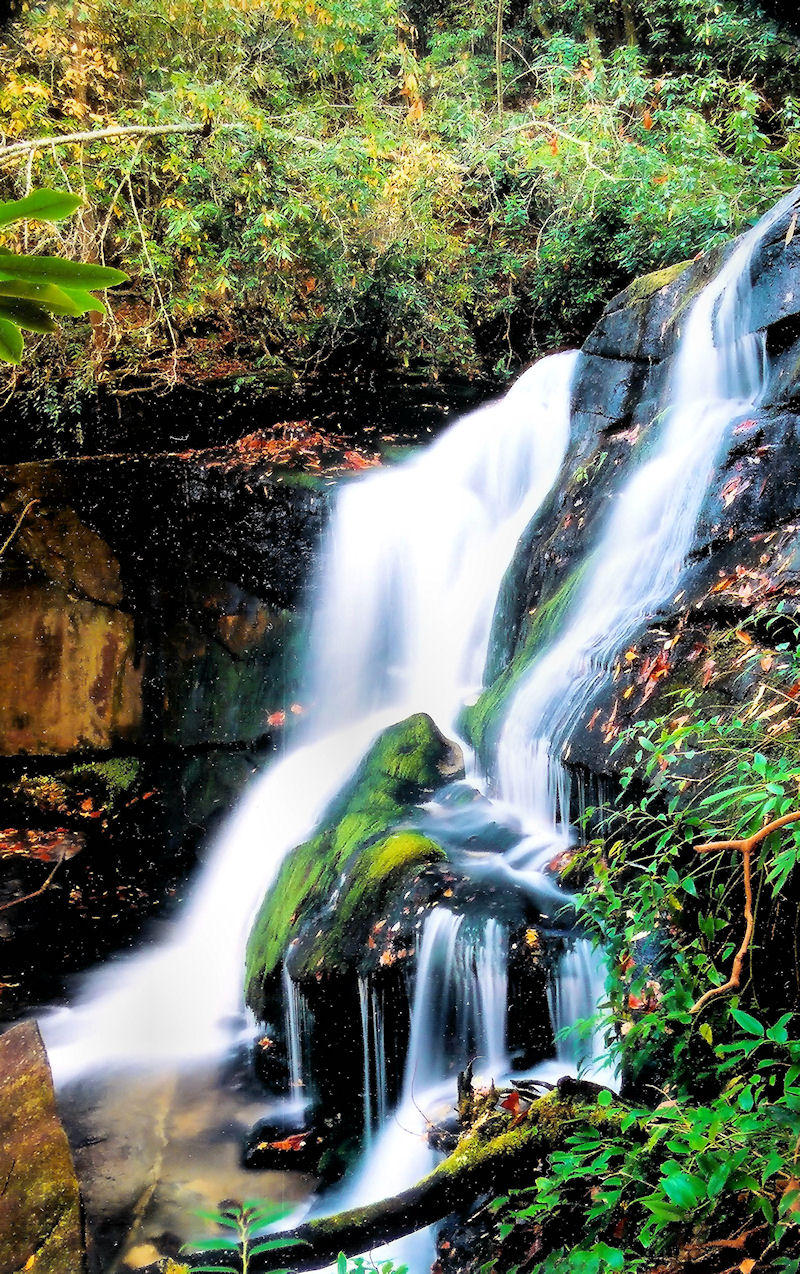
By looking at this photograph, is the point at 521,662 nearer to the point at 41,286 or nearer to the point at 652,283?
the point at 652,283

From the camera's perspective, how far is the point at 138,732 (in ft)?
25.8

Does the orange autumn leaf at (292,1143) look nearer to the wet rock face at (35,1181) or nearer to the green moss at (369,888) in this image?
the green moss at (369,888)

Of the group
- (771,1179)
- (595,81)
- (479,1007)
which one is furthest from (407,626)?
(595,81)

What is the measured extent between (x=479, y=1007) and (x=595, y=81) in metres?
10.9

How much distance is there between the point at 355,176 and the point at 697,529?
18.8 ft

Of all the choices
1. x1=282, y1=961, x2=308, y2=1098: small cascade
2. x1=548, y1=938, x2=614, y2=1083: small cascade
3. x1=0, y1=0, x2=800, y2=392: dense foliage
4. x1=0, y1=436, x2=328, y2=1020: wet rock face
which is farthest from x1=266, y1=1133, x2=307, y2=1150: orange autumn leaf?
x1=0, y1=0, x2=800, y2=392: dense foliage

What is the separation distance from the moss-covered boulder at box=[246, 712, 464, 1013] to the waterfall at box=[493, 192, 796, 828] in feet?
2.20

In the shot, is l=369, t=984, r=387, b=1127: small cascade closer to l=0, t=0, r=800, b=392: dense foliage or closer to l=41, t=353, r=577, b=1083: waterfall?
l=41, t=353, r=577, b=1083: waterfall

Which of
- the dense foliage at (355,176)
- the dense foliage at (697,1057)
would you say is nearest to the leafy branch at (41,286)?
the dense foliage at (697,1057)

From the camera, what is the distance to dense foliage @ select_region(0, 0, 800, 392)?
7980 mm

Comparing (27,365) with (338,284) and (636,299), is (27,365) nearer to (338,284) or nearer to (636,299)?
(338,284)

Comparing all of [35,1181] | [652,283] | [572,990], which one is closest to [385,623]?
[652,283]

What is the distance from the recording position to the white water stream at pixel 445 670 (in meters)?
4.02

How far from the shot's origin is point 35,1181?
3104 millimetres
